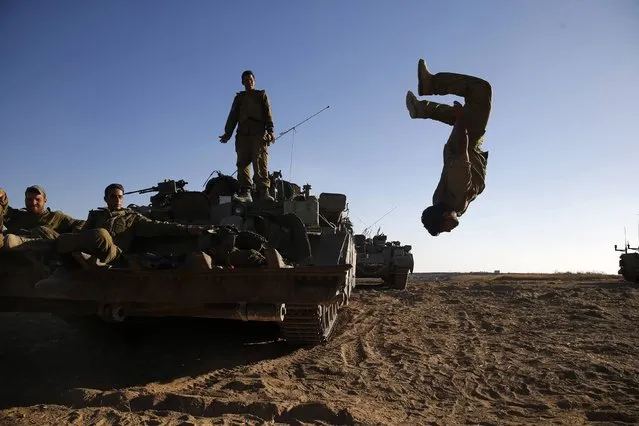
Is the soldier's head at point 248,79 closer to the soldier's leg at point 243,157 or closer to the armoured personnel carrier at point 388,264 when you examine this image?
the soldier's leg at point 243,157

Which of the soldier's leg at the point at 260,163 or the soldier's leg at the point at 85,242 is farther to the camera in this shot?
the soldier's leg at the point at 260,163

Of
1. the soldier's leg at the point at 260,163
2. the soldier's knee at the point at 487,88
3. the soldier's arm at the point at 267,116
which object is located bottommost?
the soldier's knee at the point at 487,88

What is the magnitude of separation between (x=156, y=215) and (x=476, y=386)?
4261mm

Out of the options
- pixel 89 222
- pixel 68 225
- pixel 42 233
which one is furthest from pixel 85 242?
pixel 68 225

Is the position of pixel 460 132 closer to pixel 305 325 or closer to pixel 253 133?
pixel 305 325

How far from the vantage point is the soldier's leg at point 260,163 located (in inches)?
285

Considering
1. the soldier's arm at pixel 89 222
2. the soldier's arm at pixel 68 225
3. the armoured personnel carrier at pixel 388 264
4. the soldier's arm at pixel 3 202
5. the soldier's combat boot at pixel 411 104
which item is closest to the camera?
the soldier's combat boot at pixel 411 104

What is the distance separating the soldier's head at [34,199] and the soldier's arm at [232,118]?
3.21 metres

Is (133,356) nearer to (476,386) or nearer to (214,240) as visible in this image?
(214,240)

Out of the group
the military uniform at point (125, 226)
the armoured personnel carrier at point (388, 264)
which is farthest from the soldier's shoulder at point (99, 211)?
the armoured personnel carrier at point (388, 264)

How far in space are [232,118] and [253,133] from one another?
443mm

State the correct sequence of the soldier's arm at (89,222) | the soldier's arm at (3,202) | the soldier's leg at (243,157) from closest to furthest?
the soldier's arm at (3,202) → the soldier's arm at (89,222) → the soldier's leg at (243,157)

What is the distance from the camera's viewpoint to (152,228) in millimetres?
4730

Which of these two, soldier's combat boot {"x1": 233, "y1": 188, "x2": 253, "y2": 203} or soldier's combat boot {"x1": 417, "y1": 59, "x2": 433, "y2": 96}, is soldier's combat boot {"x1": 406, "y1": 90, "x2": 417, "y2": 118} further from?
soldier's combat boot {"x1": 233, "y1": 188, "x2": 253, "y2": 203}
